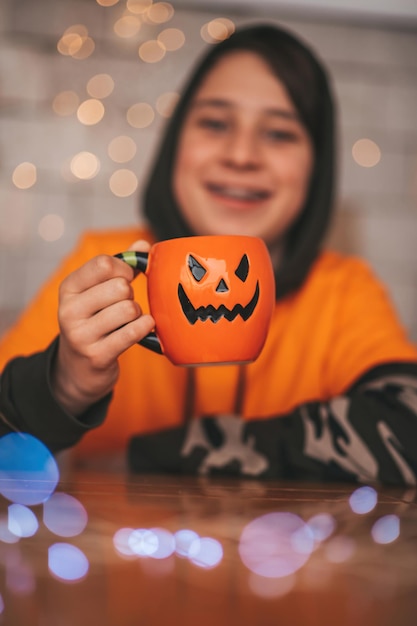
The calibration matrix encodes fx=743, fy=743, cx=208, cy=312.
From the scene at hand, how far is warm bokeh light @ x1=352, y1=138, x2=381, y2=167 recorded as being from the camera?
6.94ft

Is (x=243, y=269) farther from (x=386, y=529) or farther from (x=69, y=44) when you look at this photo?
(x=69, y=44)

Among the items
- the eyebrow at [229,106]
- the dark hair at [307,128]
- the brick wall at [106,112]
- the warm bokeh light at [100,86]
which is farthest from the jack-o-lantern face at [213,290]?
the warm bokeh light at [100,86]

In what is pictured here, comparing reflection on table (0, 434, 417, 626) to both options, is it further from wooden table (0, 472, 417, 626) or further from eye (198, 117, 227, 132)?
eye (198, 117, 227, 132)

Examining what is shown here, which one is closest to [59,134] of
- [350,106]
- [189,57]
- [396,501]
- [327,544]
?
[189,57]

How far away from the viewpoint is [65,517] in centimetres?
51

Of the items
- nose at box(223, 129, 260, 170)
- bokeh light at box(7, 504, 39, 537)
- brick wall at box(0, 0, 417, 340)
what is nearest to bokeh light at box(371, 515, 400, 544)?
bokeh light at box(7, 504, 39, 537)

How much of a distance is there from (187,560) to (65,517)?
0.45ft

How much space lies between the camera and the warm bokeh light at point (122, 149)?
2.03m

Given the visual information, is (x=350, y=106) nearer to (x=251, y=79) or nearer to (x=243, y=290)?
(x=251, y=79)

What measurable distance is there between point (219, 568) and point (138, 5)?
6.25 feet

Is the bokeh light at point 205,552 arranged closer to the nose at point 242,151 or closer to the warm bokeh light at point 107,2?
the nose at point 242,151

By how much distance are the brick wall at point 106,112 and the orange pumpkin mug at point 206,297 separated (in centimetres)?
129

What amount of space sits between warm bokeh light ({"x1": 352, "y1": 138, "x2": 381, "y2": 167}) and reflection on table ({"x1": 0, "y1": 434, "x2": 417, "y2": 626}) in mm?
1589

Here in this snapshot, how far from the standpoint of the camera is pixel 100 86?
2.02 metres
